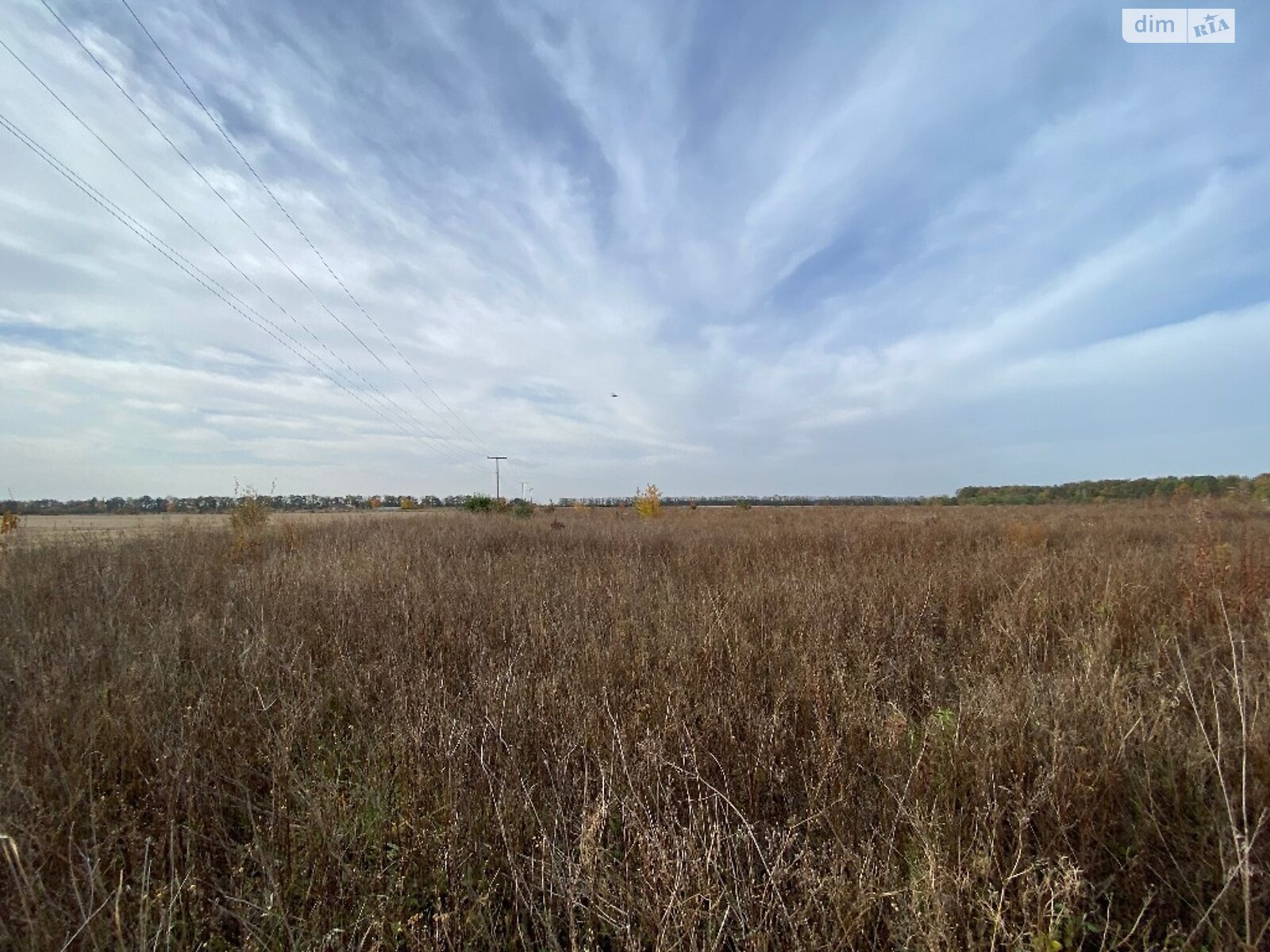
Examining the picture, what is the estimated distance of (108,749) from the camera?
2080mm

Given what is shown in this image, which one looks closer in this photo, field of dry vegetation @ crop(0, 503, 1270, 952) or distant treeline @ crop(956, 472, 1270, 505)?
field of dry vegetation @ crop(0, 503, 1270, 952)

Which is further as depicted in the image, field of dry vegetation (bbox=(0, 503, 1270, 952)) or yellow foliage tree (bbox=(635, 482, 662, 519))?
yellow foliage tree (bbox=(635, 482, 662, 519))

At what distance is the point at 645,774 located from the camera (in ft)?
6.07

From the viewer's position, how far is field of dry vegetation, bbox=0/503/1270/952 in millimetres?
1321

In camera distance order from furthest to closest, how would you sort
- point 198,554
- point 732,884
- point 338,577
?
point 198,554 < point 338,577 < point 732,884

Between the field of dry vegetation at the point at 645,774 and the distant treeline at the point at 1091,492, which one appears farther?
the distant treeline at the point at 1091,492

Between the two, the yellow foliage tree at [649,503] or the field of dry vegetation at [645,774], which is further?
the yellow foliage tree at [649,503]

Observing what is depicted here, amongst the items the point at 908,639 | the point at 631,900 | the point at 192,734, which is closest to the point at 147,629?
the point at 192,734

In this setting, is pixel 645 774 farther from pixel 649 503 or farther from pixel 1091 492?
pixel 1091 492

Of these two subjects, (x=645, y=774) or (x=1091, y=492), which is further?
(x=1091, y=492)

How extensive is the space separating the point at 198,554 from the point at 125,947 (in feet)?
26.8

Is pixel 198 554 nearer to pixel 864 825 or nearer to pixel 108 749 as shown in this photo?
pixel 108 749

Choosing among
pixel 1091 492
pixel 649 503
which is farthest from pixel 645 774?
pixel 1091 492

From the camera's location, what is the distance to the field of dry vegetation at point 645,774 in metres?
1.32
